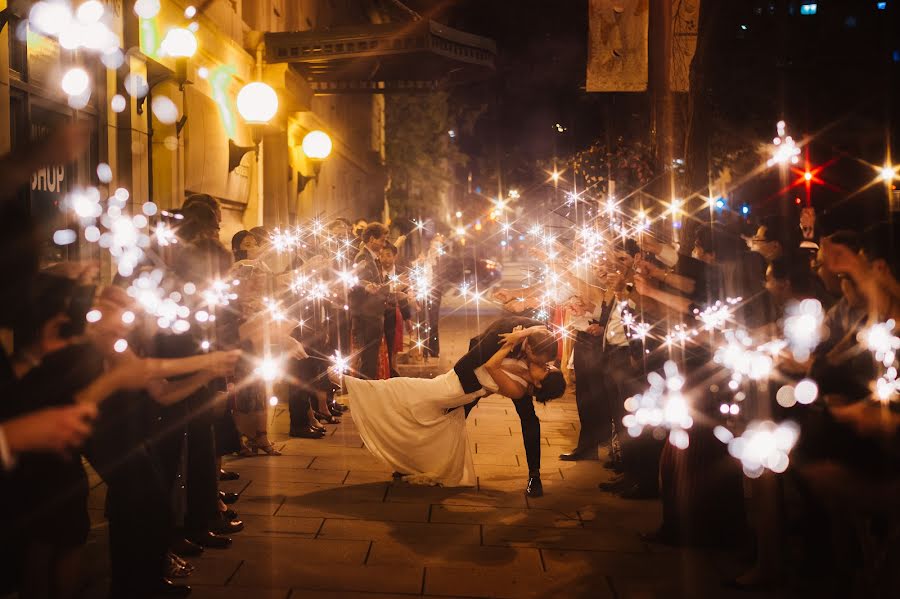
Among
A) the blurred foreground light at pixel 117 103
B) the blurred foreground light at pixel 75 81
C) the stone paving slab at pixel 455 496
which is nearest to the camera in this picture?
the stone paving slab at pixel 455 496

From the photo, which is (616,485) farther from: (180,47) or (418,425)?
(180,47)

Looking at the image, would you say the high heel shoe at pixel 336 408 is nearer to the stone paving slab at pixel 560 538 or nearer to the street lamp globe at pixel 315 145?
the stone paving slab at pixel 560 538

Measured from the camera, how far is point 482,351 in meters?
7.61

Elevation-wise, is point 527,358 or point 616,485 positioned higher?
point 527,358

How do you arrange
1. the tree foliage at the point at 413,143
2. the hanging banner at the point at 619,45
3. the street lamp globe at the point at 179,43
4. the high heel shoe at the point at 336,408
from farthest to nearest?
the tree foliage at the point at 413,143
the high heel shoe at the point at 336,408
the hanging banner at the point at 619,45
the street lamp globe at the point at 179,43

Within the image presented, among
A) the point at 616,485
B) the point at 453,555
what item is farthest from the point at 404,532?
the point at 616,485

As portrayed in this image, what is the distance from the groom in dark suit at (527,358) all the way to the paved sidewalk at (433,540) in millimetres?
301

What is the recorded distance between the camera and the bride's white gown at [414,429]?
7.81 m

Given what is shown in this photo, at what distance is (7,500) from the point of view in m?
3.38

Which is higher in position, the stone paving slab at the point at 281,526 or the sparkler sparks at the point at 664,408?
the sparkler sparks at the point at 664,408

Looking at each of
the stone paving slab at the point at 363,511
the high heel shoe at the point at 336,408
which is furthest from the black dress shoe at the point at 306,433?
the stone paving slab at the point at 363,511

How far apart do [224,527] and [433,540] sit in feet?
4.92

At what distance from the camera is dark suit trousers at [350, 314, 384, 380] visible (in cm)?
1162

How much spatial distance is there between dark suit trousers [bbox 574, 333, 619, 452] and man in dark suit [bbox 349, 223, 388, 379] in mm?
3278
